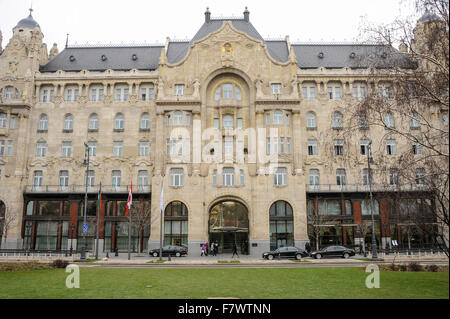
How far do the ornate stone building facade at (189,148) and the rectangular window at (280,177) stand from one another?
0.19m

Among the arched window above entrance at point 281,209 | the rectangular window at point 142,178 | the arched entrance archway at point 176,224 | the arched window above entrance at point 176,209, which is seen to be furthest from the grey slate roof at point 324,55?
the rectangular window at point 142,178

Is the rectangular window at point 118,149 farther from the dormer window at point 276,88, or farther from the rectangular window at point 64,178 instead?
the dormer window at point 276,88

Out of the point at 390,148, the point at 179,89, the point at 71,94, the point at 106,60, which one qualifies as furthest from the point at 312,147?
the point at 71,94

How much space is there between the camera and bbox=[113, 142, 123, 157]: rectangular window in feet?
175

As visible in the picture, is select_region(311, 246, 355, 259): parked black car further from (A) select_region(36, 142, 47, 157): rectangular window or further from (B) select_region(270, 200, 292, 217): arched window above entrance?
(A) select_region(36, 142, 47, 157): rectangular window

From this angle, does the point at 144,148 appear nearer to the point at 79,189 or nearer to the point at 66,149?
A: the point at 79,189

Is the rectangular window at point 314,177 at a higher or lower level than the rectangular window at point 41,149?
lower

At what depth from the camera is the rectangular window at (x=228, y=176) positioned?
4994cm

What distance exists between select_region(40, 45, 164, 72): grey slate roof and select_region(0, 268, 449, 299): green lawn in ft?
138

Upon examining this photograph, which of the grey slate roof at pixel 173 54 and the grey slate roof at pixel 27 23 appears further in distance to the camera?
the grey slate roof at pixel 27 23

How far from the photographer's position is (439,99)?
17938 mm

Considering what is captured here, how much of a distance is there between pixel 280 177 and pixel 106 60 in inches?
1294

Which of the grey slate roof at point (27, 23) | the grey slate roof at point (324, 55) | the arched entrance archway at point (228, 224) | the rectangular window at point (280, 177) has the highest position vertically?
the grey slate roof at point (27, 23)
